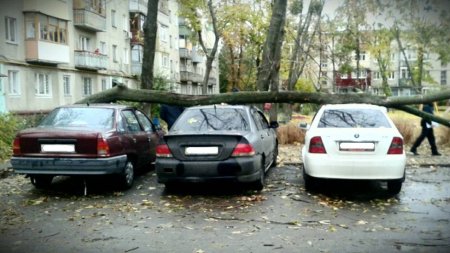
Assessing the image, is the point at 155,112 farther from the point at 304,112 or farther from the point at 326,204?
the point at 326,204

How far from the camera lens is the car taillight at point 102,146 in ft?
23.7

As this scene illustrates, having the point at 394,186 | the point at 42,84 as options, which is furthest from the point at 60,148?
the point at 42,84

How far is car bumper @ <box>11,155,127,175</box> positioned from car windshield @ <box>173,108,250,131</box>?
1.38m

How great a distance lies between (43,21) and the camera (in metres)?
29.1

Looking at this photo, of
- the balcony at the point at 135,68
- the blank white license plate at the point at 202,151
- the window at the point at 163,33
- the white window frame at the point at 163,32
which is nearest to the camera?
the blank white license plate at the point at 202,151

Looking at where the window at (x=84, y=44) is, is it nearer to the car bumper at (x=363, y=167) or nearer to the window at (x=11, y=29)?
the window at (x=11, y=29)

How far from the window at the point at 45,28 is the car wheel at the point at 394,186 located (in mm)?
25951

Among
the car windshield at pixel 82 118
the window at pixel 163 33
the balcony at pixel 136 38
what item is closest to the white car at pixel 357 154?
the car windshield at pixel 82 118

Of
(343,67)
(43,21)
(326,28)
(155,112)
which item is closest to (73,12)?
(43,21)

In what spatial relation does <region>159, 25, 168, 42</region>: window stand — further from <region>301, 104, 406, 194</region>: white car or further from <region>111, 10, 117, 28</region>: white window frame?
<region>301, 104, 406, 194</region>: white car

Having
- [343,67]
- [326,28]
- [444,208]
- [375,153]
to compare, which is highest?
[326,28]

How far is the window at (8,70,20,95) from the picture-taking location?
2662cm

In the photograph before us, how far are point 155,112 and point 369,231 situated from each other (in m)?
18.2

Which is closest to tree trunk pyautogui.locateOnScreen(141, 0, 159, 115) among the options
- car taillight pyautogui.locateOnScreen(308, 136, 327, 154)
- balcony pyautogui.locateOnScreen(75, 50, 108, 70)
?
car taillight pyautogui.locateOnScreen(308, 136, 327, 154)
